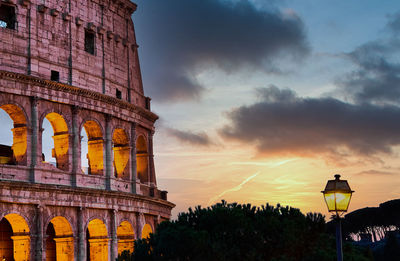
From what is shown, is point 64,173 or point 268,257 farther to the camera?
point 64,173

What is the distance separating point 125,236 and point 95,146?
16.4 ft

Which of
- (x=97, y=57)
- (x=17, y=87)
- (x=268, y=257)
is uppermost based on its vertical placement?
(x=97, y=57)

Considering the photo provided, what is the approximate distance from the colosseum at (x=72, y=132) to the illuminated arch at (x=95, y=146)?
0.17 ft

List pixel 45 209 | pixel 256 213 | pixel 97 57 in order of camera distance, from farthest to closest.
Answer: pixel 97 57 < pixel 45 209 < pixel 256 213

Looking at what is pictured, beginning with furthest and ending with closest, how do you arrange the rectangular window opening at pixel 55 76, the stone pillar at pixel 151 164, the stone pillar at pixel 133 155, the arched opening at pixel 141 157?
the stone pillar at pixel 151 164, the arched opening at pixel 141 157, the stone pillar at pixel 133 155, the rectangular window opening at pixel 55 76

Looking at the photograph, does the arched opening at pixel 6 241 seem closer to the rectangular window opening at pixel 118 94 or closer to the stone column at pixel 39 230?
the stone column at pixel 39 230

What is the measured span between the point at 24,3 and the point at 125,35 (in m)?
7.70

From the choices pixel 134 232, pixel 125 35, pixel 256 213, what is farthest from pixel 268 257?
pixel 125 35

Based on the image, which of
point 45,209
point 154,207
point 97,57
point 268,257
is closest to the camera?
point 268,257

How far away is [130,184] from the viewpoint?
3644 cm

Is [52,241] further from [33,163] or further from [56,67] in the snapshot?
[56,67]

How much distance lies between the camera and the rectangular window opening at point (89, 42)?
35625mm

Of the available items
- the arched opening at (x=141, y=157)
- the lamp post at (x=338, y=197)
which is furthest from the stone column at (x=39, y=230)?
the lamp post at (x=338, y=197)

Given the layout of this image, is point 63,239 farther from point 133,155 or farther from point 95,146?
point 133,155
